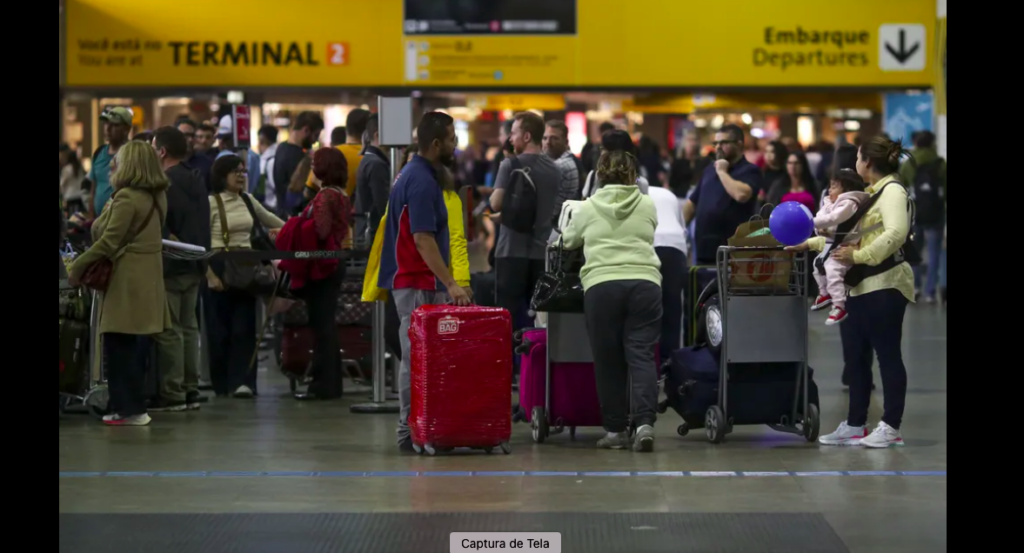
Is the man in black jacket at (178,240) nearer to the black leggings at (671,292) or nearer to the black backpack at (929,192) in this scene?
the black leggings at (671,292)

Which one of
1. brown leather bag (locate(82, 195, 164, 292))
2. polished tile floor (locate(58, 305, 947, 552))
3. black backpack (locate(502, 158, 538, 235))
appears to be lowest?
polished tile floor (locate(58, 305, 947, 552))

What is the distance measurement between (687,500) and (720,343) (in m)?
1.54

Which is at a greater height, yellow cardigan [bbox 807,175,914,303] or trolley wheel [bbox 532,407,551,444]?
yellow cardigan [bbox 807,175,914,303]

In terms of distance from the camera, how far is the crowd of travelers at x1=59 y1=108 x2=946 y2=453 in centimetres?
802

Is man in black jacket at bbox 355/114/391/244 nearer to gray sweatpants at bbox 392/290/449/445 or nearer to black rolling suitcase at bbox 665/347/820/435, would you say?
gray sweatpants at bbox 392/290/449/445

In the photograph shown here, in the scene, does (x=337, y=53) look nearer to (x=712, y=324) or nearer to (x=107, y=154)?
(x=107, y=154)

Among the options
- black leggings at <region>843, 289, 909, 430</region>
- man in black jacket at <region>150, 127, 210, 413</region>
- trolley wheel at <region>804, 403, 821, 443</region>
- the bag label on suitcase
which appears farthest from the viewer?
man in black jacket at <region>150, 127, 210, 413</region>

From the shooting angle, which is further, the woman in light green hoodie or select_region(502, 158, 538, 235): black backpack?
select_region(502, 158, 538, 235): black backpack

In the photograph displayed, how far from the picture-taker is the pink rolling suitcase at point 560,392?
8.46 meters

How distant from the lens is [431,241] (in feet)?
25.6

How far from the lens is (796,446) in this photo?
332 inches

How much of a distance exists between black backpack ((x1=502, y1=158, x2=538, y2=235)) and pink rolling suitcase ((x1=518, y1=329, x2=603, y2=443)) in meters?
1.25

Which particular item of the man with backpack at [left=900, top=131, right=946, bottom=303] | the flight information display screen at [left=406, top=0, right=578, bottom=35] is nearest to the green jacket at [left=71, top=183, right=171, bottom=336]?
the flight information display screen at [left=406, top=0, right=578, bottom=35]

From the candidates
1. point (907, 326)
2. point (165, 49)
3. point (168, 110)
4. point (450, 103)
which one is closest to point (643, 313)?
point (907, 326)
